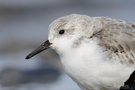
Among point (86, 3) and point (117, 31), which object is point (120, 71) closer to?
point (117, 31)

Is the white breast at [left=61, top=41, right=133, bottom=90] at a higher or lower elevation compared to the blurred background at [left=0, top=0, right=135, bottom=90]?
lower

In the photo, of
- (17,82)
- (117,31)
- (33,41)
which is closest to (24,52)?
(33,41)

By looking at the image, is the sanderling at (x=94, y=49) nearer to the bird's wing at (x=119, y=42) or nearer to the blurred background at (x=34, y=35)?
the bird's wing at (x=119, y=42)

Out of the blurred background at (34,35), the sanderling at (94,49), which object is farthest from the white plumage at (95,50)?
the blurred background at (34,35)

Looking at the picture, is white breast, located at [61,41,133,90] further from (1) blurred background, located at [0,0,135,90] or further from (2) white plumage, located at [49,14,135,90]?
(1) blurred background, located at [0,0,135,90]

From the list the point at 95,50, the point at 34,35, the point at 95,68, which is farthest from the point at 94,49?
the point at 34,35

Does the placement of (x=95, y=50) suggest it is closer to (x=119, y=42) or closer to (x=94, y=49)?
(x=94, y=49)

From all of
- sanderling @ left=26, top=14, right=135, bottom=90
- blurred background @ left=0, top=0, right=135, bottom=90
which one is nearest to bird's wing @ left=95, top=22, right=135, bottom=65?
sanderling @ left=26, top=14, right=135, bottom=90
